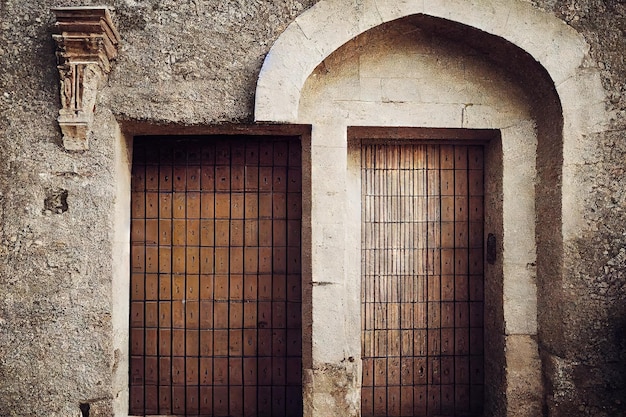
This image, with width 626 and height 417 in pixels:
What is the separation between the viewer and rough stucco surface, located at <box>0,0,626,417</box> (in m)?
3.46

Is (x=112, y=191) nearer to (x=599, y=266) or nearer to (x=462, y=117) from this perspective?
(x=462, y=117)

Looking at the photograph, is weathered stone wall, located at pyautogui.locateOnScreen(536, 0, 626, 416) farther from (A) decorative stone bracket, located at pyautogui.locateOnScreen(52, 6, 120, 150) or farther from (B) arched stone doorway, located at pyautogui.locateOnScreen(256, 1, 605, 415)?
(A) decorative stone bracket, located at pyautogui.locateOnScreen(52, 6, 120, 150)

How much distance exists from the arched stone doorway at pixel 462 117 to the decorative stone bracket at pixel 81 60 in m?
1.01

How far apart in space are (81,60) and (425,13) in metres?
2.25

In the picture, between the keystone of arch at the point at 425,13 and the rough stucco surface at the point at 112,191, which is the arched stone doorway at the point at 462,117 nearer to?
the keystone of arch at the point at 425,13

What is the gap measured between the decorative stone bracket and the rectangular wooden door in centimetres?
61

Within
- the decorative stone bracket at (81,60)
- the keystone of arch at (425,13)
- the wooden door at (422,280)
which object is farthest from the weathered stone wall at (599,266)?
the decorative stone bracket at (81,60)

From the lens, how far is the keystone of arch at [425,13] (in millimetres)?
3514

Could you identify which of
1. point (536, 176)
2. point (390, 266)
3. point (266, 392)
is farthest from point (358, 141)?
point (266, 392)

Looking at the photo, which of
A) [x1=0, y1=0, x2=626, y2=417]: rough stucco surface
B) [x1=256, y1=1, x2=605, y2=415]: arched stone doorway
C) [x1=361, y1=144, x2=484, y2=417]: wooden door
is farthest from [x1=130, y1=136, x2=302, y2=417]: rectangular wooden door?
[x1=361, y1=144, x2=484, y2=417]: wooden door

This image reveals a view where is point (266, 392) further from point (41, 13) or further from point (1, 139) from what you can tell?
point (41, 13)

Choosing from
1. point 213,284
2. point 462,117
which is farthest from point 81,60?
point 462,117

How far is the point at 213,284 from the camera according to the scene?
13.1ft

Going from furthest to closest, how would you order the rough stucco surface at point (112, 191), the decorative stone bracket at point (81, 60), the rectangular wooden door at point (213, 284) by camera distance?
the rectangular wooden door at point (213, 284) < the rough stucco surface at point (112, 191) < the decorative stone bracket at point (81, 60)
